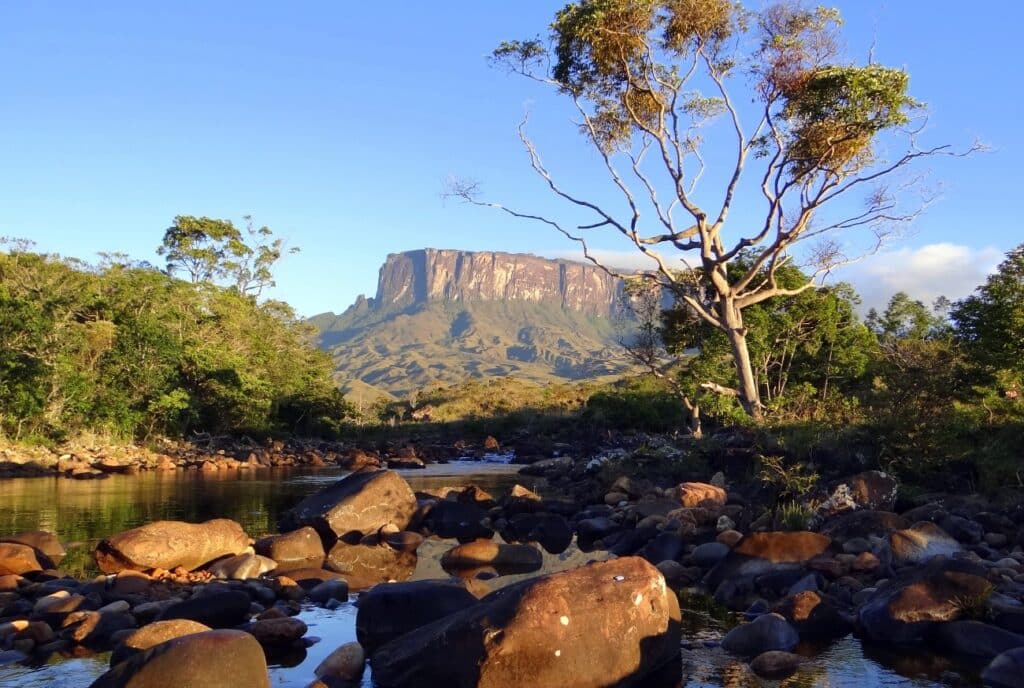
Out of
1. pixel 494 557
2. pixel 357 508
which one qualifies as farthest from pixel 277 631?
pixel 357 508

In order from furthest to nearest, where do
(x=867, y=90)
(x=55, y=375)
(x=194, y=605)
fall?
1. (x=55, y=375)
2. (x=867, y=90)
3. (x=194, y=605)

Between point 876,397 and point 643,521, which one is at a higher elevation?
point 876,397

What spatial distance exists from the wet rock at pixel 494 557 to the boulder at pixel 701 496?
366 centimetres

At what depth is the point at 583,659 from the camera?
22.9 ft

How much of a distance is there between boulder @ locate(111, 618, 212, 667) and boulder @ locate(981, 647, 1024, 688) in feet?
21.2

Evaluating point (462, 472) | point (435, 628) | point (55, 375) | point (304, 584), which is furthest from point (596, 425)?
point (435, 628)

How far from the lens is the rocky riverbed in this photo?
6.98 meters

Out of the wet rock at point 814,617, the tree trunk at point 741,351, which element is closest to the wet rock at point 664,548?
the wet rock at point 814,617

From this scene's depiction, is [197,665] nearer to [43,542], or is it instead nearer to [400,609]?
[400,609]

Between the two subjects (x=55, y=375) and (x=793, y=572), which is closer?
(x=793, y=572)

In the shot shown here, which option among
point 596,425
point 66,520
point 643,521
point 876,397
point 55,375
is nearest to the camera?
point 643,521

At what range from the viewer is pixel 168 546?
1155 cm

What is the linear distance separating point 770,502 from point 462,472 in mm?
15386

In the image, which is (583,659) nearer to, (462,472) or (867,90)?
(867,90)
